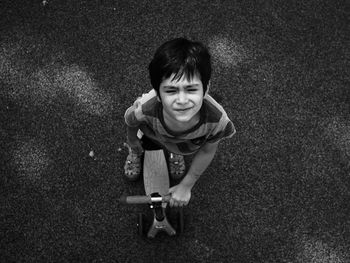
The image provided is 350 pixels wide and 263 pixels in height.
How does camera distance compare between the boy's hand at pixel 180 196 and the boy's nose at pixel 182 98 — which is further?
the boy's hand at pixel 180 196

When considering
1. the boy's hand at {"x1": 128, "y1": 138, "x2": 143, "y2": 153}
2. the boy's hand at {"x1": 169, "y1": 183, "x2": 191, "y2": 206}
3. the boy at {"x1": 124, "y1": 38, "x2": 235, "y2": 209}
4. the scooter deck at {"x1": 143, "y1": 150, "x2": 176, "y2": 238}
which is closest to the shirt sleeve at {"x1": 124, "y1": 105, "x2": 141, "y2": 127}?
the boy at {"x1": 124, "y1": 38, "x2": 235, "y2": 209}

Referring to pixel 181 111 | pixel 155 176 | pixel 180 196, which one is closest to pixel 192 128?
pixel 181 111

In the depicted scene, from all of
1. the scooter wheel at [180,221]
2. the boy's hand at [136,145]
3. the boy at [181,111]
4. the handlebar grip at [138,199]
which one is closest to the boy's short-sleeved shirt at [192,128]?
the boy at [181,111]

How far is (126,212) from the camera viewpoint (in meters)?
1.68

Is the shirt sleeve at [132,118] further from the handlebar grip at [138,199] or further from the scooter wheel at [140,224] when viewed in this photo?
the scooter wheel at [140,224]

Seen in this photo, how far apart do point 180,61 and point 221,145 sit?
30.2 inches

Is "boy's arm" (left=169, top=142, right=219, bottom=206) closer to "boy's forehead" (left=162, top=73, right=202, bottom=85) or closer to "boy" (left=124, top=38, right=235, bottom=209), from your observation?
"boy" (left=124, top=38, right=235, bottom=209)

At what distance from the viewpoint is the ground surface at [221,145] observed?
1652mm

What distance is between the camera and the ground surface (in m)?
1.65

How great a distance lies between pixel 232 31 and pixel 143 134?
789 millimetres

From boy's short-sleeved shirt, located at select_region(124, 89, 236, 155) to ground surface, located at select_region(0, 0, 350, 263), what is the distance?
417 mm

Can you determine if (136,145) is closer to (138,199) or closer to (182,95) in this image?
(138,199)

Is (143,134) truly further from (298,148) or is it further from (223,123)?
(298,148)

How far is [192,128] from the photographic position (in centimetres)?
129
